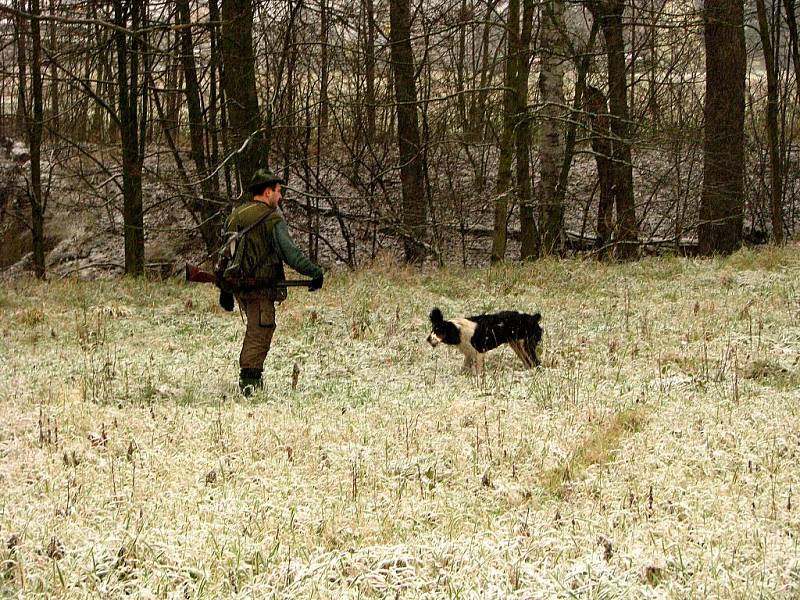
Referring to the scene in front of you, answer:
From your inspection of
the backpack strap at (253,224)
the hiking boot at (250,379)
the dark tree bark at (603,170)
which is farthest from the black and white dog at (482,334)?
the dark tree bark at (603,170)

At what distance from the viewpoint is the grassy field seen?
415 cm

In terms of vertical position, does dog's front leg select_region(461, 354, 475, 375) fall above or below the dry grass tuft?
above

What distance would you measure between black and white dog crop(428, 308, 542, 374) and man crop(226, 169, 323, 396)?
61.3 inches

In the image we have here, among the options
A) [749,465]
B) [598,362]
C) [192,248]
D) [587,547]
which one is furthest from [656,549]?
[192,248]

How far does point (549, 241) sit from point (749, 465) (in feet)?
39.1

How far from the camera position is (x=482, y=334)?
8.91m

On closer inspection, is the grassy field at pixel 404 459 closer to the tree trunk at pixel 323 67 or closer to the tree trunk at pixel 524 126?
the tree trunk at pixel 524 126

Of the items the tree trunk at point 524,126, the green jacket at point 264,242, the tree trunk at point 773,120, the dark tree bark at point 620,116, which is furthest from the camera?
the tree trunk at point 773,120

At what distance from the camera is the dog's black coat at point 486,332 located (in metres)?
8.83

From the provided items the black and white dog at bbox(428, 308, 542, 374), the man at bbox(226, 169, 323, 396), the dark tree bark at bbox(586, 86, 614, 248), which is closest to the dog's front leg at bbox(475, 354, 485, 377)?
the black and white dog at bbox(428, 308, 542, 374)

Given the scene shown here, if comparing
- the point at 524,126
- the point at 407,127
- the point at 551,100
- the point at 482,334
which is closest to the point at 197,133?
the point at 407,127

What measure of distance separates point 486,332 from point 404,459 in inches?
124

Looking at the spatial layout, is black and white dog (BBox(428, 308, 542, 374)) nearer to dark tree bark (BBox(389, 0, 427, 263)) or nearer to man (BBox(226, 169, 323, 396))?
man (BBox(226, 169, 323, 396))

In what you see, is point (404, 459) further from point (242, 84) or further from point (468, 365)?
point (242, 84)
